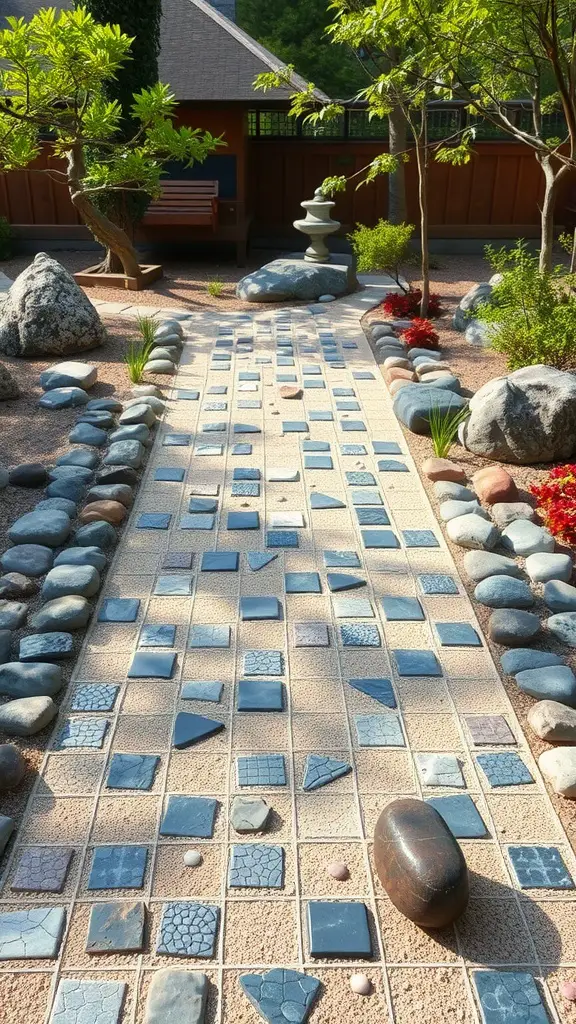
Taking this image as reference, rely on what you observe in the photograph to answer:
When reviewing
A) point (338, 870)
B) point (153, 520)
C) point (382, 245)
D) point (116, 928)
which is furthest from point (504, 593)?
point (382, 245)

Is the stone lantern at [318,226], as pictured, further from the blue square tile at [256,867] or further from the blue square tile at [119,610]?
the blue square tile at [256,867]

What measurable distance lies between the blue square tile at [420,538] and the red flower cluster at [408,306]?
5.62 metres

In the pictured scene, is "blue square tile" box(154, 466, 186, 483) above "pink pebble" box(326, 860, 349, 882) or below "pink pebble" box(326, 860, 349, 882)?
above

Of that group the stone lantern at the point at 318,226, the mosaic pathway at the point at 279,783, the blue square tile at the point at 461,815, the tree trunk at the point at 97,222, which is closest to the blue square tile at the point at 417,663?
the mosaic pathway at the point at 279,783

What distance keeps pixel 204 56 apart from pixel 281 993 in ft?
45.6

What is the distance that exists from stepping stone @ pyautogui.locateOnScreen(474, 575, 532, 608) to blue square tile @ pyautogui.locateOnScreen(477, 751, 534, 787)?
1050 mm

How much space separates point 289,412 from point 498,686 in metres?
3.77

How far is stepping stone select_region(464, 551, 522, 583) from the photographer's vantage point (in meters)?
4.32

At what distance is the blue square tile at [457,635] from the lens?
12.5 feet

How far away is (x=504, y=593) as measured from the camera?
4109 mm

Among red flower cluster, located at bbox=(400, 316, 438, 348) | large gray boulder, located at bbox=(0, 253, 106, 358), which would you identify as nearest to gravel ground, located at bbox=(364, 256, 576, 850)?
red flower cluster, located at bbox=(400, 316, 438, 348)

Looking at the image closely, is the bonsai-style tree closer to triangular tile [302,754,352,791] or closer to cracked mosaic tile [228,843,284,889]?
triangular tile [302,754,352,791]

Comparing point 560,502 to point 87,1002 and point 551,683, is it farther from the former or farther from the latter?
point 87,1002

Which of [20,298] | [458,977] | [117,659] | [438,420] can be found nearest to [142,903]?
[458,977]
